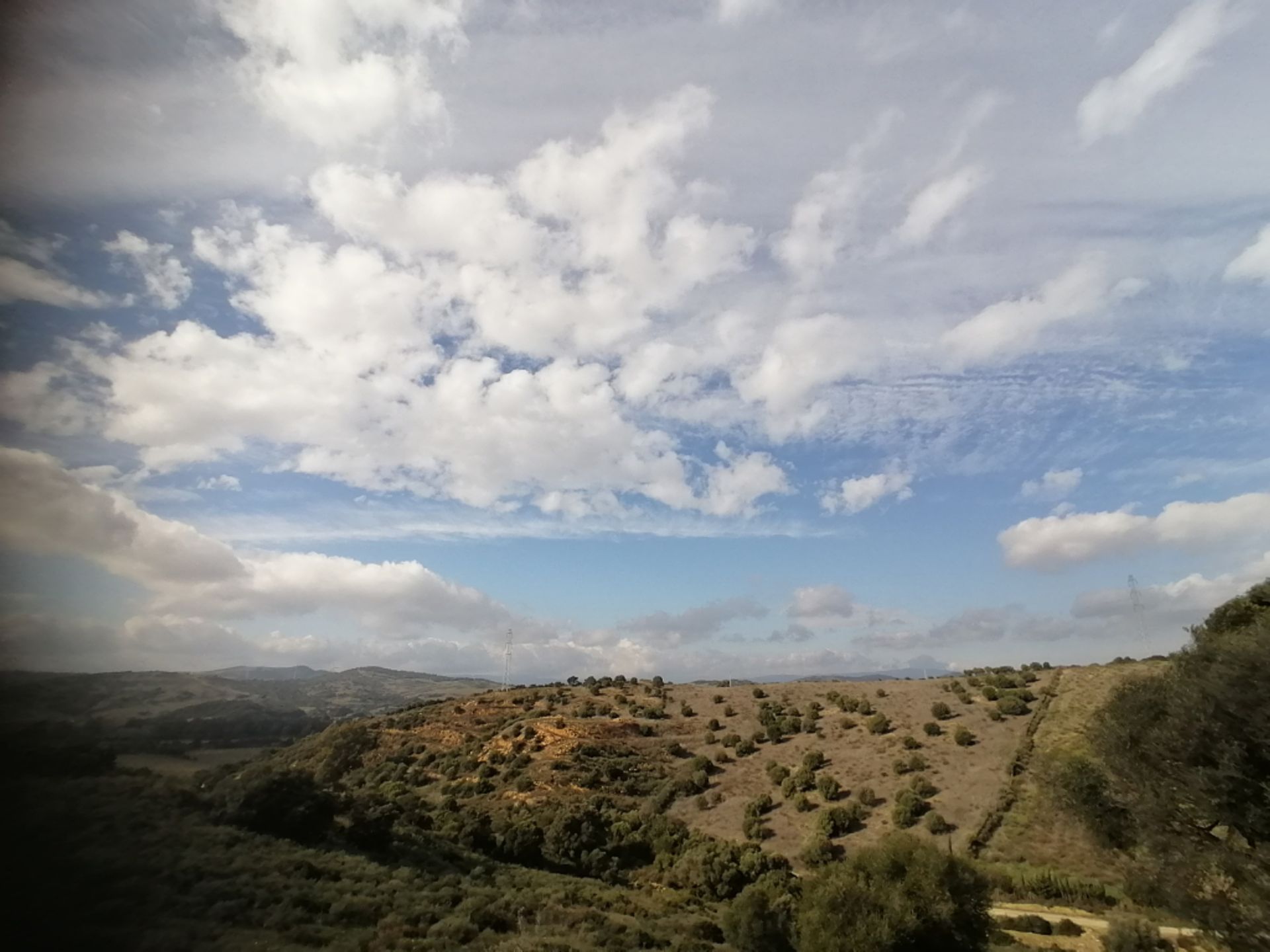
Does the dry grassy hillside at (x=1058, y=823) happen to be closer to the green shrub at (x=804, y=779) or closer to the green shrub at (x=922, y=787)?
the green shrub at (x=922, y=787)

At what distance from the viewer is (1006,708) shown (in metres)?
48.3

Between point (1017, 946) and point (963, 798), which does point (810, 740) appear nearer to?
point (963, 798)

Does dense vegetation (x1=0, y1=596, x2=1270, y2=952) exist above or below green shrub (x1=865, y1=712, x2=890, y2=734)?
below

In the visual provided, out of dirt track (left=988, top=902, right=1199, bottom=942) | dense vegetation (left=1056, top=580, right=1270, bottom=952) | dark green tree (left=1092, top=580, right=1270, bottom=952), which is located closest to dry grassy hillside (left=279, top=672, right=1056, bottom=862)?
dirt track (left=988, top=902, right=1199, bottom=942)

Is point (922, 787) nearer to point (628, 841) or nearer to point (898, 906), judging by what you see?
point (628, 841)

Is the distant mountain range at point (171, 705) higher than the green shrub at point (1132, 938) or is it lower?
higher

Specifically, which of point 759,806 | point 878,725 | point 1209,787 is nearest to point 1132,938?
point 1209,787

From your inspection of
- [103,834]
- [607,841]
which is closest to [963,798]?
[607,841]

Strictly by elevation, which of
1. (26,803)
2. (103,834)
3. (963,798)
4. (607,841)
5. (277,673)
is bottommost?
(607,841)

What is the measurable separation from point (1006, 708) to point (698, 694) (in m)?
28.6

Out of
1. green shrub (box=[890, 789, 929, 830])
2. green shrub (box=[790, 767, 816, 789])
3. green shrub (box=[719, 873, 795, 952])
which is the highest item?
green shrub (box=[790, 767, 816, 789])

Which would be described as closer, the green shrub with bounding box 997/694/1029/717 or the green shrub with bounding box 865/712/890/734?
the green shrub with bounding box 997/694/1029/717

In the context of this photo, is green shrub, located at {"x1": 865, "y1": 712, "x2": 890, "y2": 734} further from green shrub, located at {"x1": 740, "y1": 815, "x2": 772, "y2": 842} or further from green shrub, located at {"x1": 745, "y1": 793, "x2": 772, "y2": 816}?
green shrub, located at {"x1": 740, "y1": 815, "x2": 772, "y2": 842}

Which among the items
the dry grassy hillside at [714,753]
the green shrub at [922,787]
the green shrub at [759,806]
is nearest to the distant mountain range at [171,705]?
the dry grassy hillside at [714,753]
